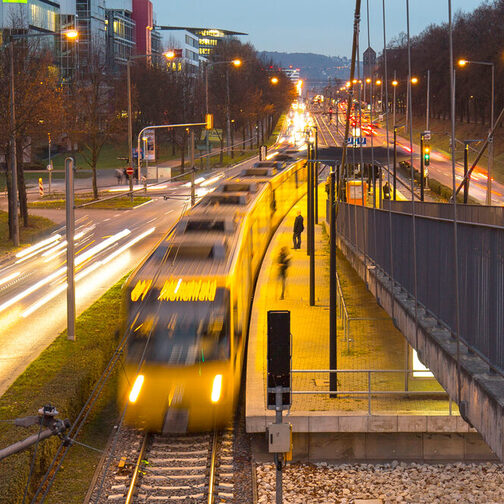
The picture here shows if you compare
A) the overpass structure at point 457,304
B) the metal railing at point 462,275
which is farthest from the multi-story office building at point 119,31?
the overpass structure at point 457,304

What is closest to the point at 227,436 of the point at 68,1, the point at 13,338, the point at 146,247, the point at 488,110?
the point at 13,338

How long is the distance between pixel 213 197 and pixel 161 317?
14.5m

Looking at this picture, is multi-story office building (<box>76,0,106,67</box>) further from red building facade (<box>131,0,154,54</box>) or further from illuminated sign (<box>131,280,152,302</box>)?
illuminated sign (<box>131,280,152,302</box>)

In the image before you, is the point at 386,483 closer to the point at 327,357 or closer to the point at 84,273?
the point at 327,357

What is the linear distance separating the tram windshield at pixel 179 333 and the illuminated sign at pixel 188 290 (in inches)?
4.7

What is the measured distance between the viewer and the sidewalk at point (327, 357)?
18641mm

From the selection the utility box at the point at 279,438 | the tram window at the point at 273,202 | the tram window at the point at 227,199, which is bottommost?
the utility box at the point at 279,438

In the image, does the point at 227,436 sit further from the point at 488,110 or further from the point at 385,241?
the point at 488,110

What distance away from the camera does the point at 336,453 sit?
18484 mm

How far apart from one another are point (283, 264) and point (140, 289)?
23.1 meters

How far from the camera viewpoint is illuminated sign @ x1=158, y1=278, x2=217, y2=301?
60.7 feet

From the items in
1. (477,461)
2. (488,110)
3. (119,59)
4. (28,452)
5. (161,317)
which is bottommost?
(477,461)

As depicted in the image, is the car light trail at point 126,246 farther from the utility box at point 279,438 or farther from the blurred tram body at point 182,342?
the utility box at point 279,438

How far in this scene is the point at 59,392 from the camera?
18.9 meters
